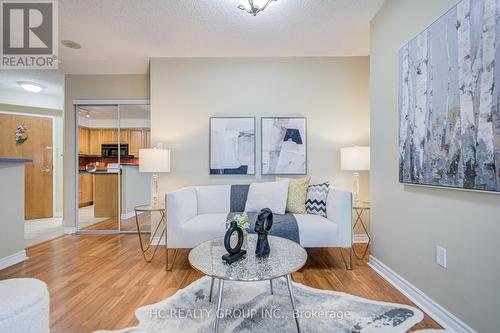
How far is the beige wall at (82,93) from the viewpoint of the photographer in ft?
12.0

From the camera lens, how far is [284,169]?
3.17 m

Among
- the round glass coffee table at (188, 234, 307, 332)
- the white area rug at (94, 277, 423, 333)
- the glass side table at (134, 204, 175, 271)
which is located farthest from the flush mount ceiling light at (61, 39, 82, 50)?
the white area rug at (94, 277, 423, 333)

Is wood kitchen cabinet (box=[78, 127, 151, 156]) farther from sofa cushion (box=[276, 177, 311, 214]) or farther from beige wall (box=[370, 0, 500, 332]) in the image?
beige wall (box=[370, 0, 500, 332])

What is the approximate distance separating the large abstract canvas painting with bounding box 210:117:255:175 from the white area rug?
66.3 inches

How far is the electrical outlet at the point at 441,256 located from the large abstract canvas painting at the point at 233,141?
6.99 ft

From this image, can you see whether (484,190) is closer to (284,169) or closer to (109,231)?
(284,169)

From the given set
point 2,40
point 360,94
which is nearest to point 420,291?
point 360,94

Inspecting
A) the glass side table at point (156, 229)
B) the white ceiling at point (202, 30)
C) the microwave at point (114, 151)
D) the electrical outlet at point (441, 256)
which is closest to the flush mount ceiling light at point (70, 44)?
the white ceiling at point (202, 30)

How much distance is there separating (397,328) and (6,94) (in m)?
6.56

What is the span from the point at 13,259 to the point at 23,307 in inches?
90.7

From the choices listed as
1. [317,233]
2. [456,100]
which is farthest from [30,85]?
[456,100]

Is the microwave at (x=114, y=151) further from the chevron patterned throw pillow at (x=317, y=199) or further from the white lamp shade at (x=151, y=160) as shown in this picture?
the chevron patterned throw pillow at (x=317, y=199)

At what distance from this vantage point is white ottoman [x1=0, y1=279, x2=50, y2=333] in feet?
2.90

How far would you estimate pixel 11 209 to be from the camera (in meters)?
2.48
